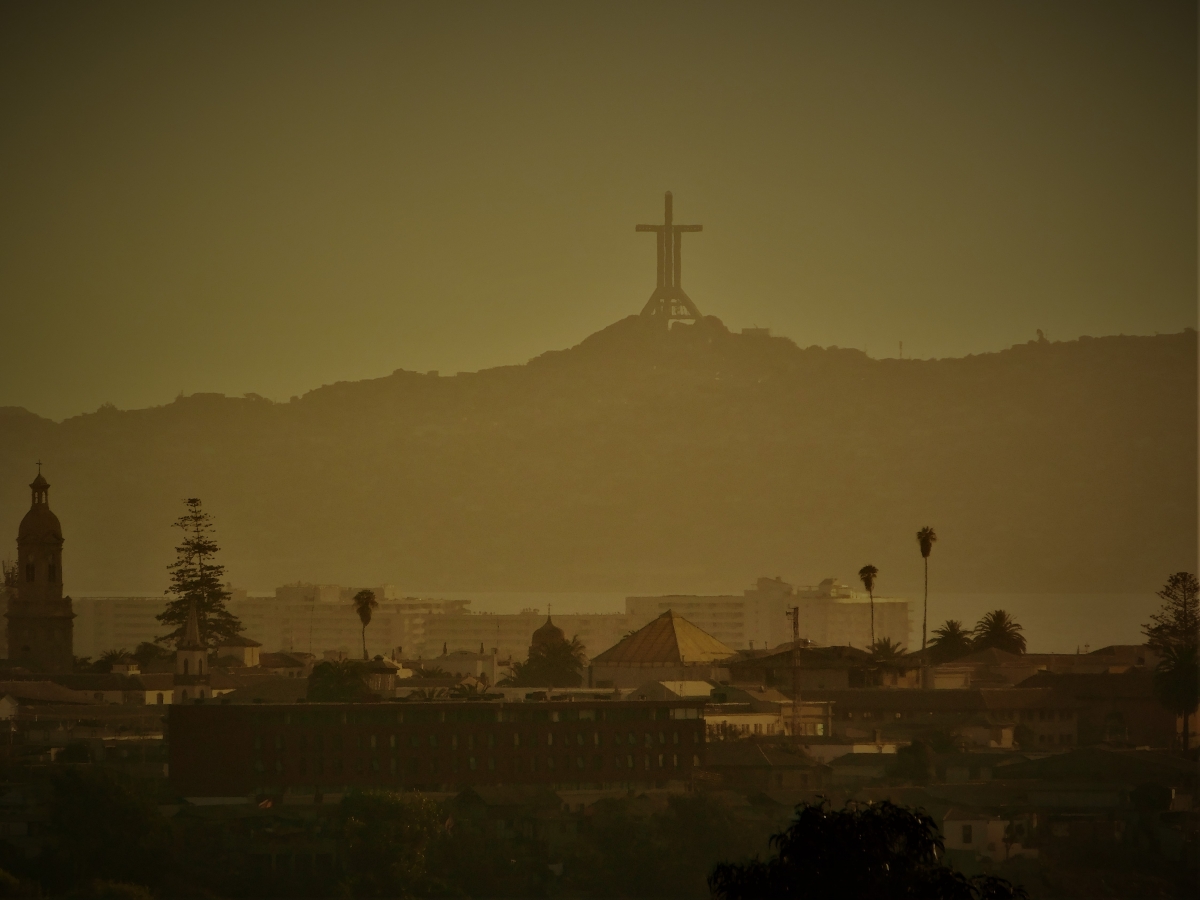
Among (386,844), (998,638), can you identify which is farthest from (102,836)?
(998,638)

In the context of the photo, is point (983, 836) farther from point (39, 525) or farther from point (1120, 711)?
point (39, 525)

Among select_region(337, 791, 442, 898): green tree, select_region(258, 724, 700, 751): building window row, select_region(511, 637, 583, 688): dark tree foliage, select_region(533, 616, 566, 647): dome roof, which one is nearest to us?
select_region(337, 791, 442, 898): green tree

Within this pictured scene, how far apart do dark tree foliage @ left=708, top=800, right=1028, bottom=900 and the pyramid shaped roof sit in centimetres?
10730

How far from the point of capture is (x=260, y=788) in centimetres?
10400

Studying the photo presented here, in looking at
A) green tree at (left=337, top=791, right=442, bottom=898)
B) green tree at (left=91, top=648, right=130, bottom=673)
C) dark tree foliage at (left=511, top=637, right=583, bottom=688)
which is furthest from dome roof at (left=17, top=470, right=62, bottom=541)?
green tree at (left=337, top=791, right=442, bottom=898)

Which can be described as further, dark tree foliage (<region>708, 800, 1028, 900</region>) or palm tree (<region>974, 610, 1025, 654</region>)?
palm tree (<region>974, 610, 1025, 654</region>)

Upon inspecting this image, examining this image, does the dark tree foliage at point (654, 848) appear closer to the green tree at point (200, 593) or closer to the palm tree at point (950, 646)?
the palm tree at point (950, 646)

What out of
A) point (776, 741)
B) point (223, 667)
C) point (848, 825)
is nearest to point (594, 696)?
point (776, 741)

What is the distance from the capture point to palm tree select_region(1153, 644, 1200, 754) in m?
129

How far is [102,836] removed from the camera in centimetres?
9375

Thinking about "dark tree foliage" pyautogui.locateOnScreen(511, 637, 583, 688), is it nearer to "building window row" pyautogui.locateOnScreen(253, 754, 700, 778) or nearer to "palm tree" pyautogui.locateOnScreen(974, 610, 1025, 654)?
"palm tree" pyautogui.locateOnScreen(974, 610, 1025, 654)

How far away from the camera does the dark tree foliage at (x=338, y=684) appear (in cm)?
11825

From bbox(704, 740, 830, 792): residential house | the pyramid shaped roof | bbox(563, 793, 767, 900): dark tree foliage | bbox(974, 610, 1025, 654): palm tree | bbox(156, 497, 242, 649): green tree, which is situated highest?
bbox(156, 497, 242, 649): green tree

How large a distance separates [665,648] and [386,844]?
A: 60.4 metres
